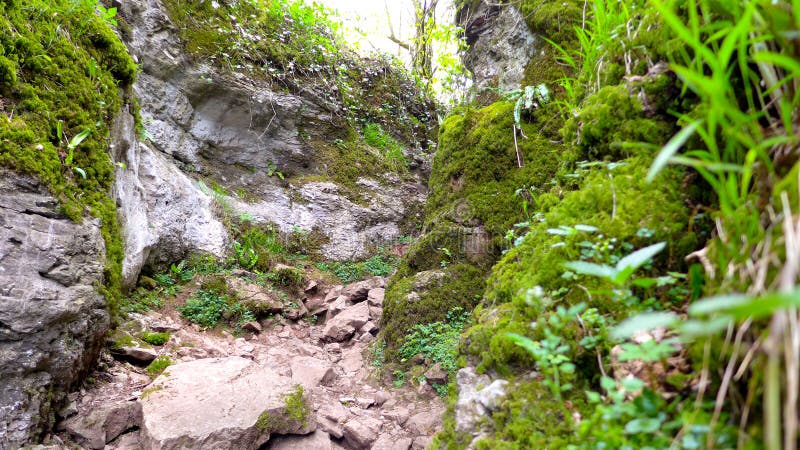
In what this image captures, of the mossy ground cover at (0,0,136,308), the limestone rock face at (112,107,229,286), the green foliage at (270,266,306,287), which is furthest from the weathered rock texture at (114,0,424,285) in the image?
the mossy ground cover at (0,0,136,308)

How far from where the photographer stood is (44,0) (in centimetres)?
329

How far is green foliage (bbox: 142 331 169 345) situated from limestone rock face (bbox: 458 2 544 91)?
5077 mm

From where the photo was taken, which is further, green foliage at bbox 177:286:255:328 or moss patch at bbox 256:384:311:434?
green foliage at bbox 177:286:255:328

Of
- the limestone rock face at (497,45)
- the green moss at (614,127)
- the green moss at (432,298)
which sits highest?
the limestone rock face at (497,45)

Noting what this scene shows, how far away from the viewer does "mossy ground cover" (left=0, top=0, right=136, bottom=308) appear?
2.73m

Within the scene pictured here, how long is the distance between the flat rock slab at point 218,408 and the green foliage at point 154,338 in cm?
72

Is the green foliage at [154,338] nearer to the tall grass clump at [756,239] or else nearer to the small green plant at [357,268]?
the small green plant at [357,268]

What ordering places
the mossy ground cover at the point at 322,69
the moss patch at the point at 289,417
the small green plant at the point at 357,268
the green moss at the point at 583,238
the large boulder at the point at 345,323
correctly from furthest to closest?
the mossy ground cover at the point at 322,69, the small green plant at the point at 357,268, the large boulder at the point at 345,323, the moss patch at the point at 289,417, the green moss at the point at 583,238

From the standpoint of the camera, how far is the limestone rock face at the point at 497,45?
502cm

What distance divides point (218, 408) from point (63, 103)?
2830 millimetres

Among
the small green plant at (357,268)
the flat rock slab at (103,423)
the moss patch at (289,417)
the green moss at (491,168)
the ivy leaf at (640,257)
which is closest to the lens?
the ivy leaf at (640,257)

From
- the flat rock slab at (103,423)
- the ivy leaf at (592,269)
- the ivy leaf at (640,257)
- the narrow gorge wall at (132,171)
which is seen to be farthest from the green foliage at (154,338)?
the ivy leaf at (640,257)

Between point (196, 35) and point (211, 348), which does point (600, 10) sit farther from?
point (196, 35)

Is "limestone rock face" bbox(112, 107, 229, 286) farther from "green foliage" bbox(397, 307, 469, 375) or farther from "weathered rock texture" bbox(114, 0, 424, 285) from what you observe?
"green foliage" bbox(397, 307, 469, 375)
